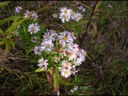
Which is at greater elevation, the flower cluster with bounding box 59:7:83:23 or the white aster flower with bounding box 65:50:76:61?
the flower cluster with bounding box 59:7:83:23

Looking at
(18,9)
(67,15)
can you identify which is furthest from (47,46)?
(18,9)

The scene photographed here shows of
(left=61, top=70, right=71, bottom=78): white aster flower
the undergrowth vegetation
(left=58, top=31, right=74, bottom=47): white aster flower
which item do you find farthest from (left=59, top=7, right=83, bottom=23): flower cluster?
(left=61, top=70, right=71, bottom=78): white aster flower

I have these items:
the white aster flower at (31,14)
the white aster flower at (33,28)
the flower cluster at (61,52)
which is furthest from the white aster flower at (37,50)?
the white aster flower at (31,14)

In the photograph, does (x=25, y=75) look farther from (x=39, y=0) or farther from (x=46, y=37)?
(x=39, y=0)

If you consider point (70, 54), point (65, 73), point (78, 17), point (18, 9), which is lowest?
point (65, 73)

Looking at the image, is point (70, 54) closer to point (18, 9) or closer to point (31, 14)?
point (31, 14)

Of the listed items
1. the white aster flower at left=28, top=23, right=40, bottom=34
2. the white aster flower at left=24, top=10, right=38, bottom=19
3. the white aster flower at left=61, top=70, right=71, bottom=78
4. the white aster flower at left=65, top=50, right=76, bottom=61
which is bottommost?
the white aster flower at left=61, top=70, right=71, bottom=78

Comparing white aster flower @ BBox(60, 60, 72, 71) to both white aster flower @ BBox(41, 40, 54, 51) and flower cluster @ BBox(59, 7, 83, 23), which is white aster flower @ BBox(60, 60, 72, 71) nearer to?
white aster flower @ BBox(41, 40, 54, 51)

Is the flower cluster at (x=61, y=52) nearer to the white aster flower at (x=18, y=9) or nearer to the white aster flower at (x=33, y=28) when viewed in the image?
the white aster flower at (x=33, y=28)

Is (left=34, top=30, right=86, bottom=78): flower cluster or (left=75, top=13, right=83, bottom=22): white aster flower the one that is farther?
(left=75, top=13, right=83, bottom=22): white aster flower
